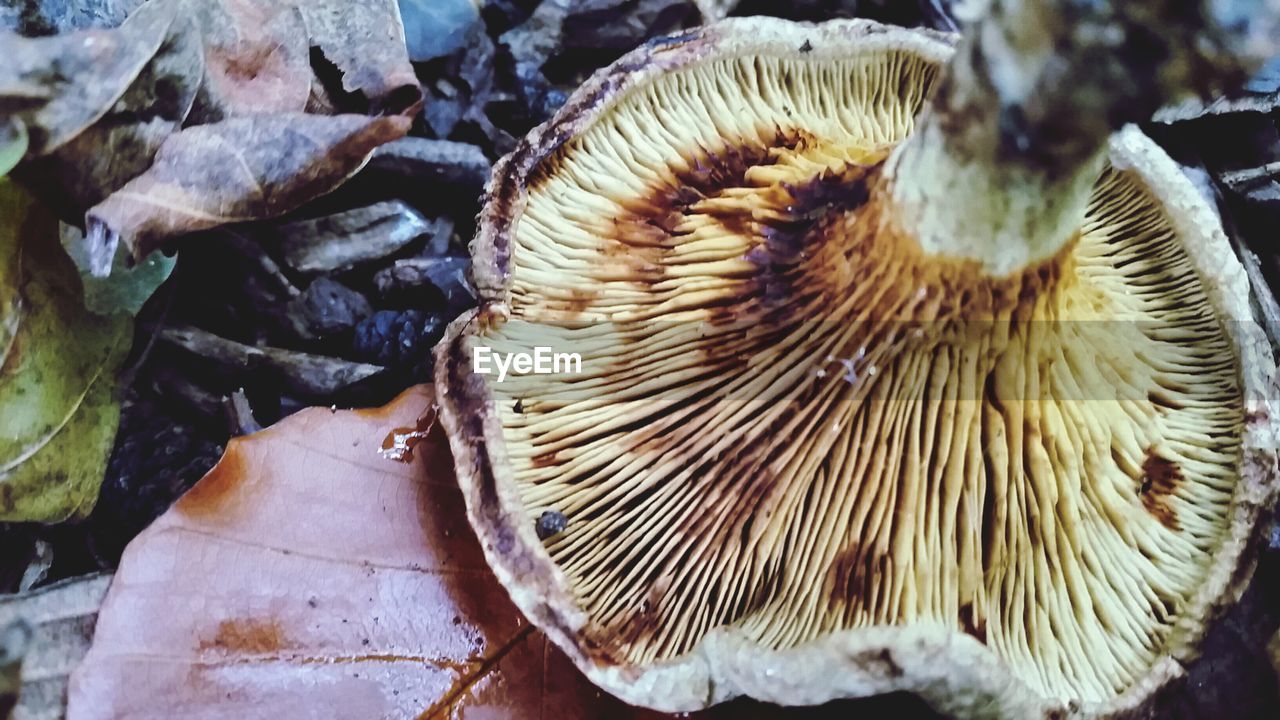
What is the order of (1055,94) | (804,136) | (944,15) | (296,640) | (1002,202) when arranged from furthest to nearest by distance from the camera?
(944,15)
(804,136)
(296,640)
(1002,202)
(1055,94)

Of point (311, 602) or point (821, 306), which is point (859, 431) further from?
point (311, 602)

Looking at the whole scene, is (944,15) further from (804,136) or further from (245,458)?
(245,458)

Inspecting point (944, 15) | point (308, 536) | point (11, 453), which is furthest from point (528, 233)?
point (944, 15)

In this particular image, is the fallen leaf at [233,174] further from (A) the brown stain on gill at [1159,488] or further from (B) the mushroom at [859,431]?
(A) the brown stain on gill at [1159,488]

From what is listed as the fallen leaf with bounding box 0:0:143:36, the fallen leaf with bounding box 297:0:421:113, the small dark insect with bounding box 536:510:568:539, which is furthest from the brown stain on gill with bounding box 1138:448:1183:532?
the fallen leaf with bounding box 0:0:143:36

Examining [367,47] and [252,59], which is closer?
[252,59]

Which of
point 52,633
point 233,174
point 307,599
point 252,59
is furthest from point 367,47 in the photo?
point 52,633

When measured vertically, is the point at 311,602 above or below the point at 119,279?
below

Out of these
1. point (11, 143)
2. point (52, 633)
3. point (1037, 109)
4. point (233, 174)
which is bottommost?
point (52, 633)
